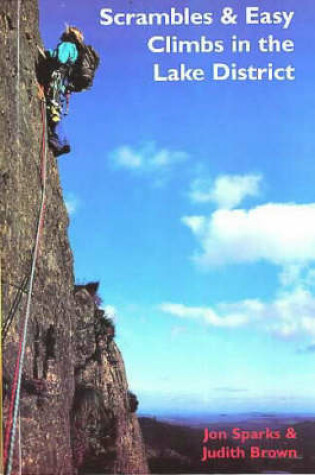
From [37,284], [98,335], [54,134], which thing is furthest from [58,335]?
[98,335]

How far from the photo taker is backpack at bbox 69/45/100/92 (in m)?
15.5

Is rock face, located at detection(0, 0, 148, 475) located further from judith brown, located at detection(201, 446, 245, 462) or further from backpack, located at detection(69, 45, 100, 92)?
judith brown, located at detection(201, 446, 245, 462)

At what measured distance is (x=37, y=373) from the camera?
1186 cm

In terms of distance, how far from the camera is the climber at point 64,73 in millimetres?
14219

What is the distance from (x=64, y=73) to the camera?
14922 mm

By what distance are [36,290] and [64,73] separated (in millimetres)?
5444

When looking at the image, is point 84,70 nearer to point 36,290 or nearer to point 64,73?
point 64,73

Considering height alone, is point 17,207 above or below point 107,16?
below

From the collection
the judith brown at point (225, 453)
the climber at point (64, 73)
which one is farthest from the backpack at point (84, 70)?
the judith brown at point (225, 453)

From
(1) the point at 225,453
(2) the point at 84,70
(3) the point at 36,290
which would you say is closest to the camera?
(3) the point at 36,290

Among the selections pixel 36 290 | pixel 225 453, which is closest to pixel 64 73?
pixel 36 290

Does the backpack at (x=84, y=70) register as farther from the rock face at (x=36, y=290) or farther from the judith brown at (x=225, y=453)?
the judith brown at (x=225, y=453)

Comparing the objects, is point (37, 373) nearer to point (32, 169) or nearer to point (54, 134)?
point (32, 169)

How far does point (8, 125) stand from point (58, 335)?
467 cm
